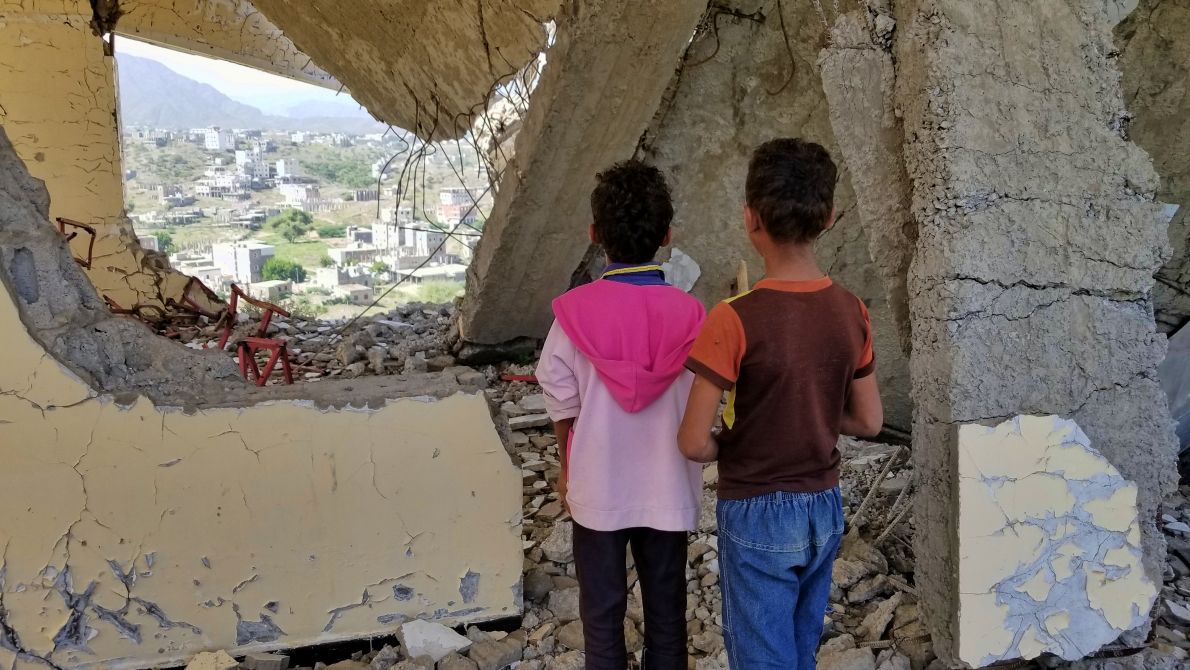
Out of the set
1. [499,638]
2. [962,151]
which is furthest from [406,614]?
[962,151]

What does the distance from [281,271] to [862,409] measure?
17573 mm

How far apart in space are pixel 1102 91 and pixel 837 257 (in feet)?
7.14

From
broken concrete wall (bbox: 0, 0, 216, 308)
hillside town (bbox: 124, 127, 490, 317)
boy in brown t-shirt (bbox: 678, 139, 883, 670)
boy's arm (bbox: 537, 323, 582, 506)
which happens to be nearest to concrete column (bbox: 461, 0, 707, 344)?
boy's arm (bbox: 537, 323, 582, 506)

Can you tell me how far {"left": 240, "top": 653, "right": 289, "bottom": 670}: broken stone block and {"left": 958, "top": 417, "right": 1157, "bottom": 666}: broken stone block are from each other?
73.2 inches

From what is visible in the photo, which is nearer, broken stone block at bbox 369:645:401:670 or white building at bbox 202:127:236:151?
broken stone block at bbox 369:645:401:670

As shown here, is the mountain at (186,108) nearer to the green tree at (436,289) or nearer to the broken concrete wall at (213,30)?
the green tree at (436,289)

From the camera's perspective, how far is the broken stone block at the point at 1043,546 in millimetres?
2055

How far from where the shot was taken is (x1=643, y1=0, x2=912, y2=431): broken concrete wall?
4.00 m

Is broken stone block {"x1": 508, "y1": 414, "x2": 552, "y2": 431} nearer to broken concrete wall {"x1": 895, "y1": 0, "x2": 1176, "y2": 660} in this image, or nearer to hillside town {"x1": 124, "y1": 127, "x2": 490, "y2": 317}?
broken concrete wall {"x1": 895, "y1": 0, "x2": 1176, "y2": 660}

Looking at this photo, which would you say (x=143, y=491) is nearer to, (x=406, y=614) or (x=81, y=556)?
(x=81, y=556)

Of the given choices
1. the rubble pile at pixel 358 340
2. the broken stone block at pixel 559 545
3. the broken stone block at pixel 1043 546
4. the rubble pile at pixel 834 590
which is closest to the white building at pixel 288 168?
the rubble pile at pixel 358 340

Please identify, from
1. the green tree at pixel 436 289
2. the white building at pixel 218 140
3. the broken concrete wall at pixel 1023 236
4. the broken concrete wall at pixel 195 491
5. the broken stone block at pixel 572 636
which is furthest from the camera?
the white building at pixel 218 140

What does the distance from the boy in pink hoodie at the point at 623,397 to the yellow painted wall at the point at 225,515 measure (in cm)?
56

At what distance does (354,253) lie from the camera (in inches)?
719
